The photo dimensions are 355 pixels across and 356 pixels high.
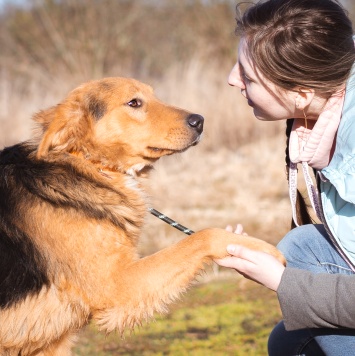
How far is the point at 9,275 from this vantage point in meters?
3.27

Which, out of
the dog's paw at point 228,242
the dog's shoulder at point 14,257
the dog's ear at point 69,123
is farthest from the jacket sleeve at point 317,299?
the dog's ear at point 69,123

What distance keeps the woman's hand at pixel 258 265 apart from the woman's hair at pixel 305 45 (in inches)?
33.3

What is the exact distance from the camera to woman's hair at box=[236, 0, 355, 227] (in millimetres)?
3049

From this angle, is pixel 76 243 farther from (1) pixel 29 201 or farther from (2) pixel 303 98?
(2) pixel 303 98

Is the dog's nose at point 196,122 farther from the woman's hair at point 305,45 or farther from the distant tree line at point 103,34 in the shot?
the distant tree line at point 103,34

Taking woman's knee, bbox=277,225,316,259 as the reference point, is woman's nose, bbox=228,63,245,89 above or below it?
above

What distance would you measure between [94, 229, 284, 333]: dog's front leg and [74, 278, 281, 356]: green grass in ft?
4.37

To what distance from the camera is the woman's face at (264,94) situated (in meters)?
3.23

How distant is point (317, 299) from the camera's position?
2.79 m

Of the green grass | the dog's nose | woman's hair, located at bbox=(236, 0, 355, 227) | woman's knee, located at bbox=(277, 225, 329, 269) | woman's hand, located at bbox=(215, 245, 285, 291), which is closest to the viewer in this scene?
woman's hand, located at bbox=(215, 245, 285, 291)

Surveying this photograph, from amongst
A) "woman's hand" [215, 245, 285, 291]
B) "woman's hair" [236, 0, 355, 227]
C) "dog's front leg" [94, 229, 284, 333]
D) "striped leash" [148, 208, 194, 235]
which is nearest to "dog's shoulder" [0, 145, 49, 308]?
"dog's front leg" [94, 229, 284, 333]

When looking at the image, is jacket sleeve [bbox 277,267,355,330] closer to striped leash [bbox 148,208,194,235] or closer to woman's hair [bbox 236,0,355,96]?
striped leash [bbox 148,208,194,235]

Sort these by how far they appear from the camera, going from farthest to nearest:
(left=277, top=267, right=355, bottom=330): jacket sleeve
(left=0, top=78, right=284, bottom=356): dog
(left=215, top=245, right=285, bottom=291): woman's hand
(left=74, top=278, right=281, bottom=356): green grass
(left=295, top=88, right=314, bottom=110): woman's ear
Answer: (left=74, top=278, right=281, bottom=356): green grass
(left=0, top=78, right=284, bottom=356): dog
(left=295, top=88, right=314, bottom=110): woman's ear
(left=215, top=245, right=285, bottom=291): woman's hand
(left=277, top=267, right=355, bottom=330): jacket sleeve

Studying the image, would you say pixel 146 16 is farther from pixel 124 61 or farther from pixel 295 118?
pixel 295 118
